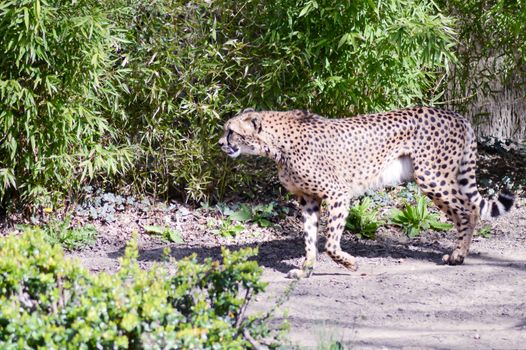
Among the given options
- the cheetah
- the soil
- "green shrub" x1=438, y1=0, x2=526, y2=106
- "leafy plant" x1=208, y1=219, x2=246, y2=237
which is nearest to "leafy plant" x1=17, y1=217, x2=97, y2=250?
the soil

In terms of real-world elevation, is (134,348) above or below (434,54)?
below

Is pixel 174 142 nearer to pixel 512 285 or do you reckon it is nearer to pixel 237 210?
pixel 237 210

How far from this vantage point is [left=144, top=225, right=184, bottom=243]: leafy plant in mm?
7426

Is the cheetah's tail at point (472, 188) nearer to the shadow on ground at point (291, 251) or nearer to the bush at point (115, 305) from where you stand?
the shadow on ground at point (291, 251)

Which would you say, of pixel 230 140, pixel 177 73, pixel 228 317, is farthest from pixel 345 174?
pixel 228 317

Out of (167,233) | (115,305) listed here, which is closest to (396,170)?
(167,233)

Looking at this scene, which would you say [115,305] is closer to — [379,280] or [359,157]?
[379,280]

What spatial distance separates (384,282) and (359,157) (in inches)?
39.7

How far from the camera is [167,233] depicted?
24.5 feet

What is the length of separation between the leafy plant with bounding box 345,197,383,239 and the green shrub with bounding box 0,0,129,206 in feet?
6.53

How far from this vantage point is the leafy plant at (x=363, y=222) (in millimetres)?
7547

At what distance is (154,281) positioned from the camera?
3.74 metres

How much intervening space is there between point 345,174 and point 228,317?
304cm

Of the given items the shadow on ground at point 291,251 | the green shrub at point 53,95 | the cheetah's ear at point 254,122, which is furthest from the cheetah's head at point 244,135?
the green shrub at point 53,95
